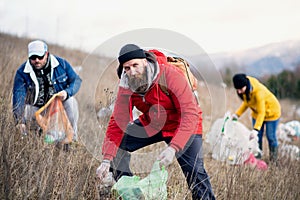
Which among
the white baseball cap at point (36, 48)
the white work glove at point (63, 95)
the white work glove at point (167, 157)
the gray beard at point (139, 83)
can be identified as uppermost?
the white baseball cap at point (36, 48)

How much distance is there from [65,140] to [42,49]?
983 mm

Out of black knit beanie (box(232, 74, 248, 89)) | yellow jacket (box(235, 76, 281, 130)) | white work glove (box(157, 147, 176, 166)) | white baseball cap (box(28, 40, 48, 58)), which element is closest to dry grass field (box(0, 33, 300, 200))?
white work glove (box(157, 147, 176, 166))

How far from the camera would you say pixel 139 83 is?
2438 millimetres

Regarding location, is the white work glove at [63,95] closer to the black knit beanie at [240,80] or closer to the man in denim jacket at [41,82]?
the man in denim jacket at [41,82]

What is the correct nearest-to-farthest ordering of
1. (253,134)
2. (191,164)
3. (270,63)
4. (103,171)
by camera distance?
(103,171), (191,164), (253,134), (270,63)

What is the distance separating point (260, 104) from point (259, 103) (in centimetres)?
2

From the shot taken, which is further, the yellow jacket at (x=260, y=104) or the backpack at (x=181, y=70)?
the yellow jacket at (x=260, y=104)

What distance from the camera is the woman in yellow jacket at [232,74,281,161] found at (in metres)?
5.07

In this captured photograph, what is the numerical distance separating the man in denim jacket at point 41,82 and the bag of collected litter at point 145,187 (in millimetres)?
1419

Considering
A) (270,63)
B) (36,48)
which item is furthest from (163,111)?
(270,63)

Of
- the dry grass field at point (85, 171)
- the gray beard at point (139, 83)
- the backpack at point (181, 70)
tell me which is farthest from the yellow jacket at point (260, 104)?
the gray beard at point (139, 83)

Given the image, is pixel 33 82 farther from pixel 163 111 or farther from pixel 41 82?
pixel 163 111

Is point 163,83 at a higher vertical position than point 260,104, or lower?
higher

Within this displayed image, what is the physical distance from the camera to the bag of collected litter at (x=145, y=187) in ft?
7.79
